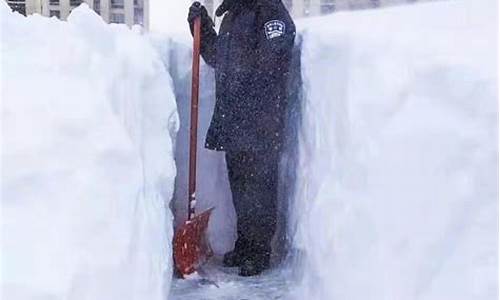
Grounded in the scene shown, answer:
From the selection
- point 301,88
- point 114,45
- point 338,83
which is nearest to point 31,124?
point 114,45

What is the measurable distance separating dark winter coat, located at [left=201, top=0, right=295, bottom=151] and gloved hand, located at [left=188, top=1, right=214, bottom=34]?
0.27 m

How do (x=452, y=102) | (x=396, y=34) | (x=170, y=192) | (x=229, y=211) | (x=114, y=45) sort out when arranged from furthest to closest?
(x=229, y=211)
(x=170, y=192)
(x=114, y=45)
(x=396, y=34)
(x=452, y=102)

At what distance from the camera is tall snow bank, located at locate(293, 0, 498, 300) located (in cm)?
163

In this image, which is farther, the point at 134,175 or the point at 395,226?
the point at 134,175

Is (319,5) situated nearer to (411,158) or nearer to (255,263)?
(255,263)

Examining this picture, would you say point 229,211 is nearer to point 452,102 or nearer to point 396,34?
point 396,34

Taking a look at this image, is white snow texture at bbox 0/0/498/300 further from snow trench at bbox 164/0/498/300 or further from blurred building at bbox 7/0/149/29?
blurred building at bbox 7/0/149/29

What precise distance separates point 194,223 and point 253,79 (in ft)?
2.66

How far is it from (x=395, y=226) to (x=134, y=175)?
895 mm

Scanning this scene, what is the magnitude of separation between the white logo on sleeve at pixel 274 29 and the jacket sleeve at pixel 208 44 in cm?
47

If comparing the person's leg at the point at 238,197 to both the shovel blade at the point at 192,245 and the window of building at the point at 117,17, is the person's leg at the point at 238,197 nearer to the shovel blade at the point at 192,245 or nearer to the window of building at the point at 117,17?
the shovel blade at the point at 192,245

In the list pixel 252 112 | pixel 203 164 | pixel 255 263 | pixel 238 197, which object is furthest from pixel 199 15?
pixel 255 263

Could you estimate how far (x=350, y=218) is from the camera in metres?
2.41

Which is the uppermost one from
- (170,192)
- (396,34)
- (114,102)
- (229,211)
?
(396,34)
